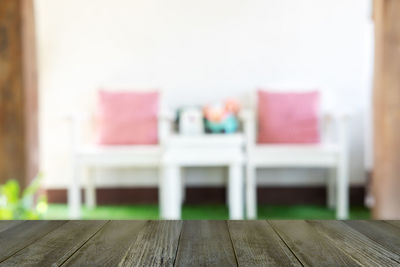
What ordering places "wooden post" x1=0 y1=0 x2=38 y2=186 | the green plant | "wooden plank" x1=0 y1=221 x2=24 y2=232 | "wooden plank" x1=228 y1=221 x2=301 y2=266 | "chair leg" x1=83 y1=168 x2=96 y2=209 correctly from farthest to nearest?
"chair leg" x1=83 y1=168 x2=96 y2=209, "wooden post" x1=0 y1=0 x2=38 y2=186, the green plant, "wooden plank" x1=0 y1=221 x2=24 y2=232, "wooden plank" x1=228 y1=221 x2=301 y2=266

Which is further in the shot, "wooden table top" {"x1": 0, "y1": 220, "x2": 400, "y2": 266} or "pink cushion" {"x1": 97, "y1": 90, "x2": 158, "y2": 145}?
"pink cushion" {"x1": 97, "y1": 90, "x2": 158, "y2": 145}

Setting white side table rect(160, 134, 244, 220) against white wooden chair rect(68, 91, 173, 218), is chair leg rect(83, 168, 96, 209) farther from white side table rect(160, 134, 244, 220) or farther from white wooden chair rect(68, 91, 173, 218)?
white side table rect(160, 134, 244, 220)

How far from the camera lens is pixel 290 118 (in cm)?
272

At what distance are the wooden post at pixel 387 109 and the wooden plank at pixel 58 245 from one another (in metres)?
1.40

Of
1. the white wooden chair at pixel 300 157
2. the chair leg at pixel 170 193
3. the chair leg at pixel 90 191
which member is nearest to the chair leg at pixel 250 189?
the white wooden chair at pixel 300 157

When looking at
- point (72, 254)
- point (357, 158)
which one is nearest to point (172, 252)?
point (72, 254)

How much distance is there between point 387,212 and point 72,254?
159 centimetres

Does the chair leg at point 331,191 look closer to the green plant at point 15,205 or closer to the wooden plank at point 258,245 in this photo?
the green plant at point 15,205

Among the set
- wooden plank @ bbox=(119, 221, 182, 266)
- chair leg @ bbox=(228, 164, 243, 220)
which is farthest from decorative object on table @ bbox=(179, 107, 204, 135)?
wooden plank @ bbox=(119, 221, 182, 266)

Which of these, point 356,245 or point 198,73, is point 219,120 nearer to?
point 198,73

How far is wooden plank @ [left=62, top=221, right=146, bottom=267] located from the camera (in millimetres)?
585

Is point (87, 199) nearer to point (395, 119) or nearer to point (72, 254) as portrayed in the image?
point (395, 119)

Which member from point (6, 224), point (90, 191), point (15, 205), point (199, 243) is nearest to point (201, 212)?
point (90, 191)

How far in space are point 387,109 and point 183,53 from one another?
1.51 m
